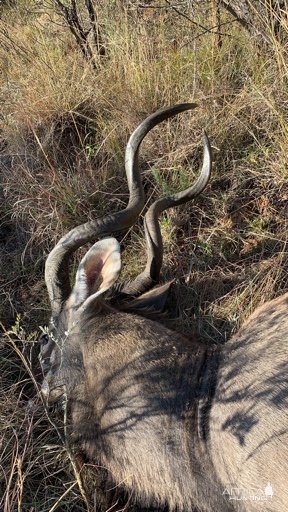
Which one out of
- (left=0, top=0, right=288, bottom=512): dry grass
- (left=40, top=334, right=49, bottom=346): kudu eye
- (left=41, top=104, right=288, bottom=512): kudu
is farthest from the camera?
(left=0, top=0, right=288, bottom=512): dry grass

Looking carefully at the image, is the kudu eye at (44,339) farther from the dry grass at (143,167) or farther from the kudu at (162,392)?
the dry grass at (143,167)

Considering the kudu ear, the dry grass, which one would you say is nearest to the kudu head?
the kudu ear

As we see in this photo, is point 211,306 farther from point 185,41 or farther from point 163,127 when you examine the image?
point 185,41

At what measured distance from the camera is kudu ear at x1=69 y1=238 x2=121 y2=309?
3.53 metres

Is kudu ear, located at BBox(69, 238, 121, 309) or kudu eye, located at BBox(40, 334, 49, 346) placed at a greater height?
kudu ear, located at BBox(69, 238, 121, 309)

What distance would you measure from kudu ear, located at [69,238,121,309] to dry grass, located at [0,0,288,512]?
0.63 m

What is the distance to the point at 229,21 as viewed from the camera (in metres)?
5.23

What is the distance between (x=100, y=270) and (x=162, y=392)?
32.0 inches

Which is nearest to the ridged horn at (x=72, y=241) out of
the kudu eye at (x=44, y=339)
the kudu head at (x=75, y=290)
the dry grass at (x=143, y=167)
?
the kudu head at (x=75, y=290)

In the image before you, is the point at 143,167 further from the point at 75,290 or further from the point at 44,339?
the point at 44,339

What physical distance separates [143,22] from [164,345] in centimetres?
321

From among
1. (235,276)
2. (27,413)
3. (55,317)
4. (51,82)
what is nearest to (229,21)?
(51,82)

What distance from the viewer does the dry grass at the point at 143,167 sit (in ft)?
Result: 14.0

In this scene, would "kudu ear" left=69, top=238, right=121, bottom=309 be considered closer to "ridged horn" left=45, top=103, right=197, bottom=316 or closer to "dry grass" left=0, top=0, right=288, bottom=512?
"ridged horn" left=45, top=103, right=197, bottom=316
